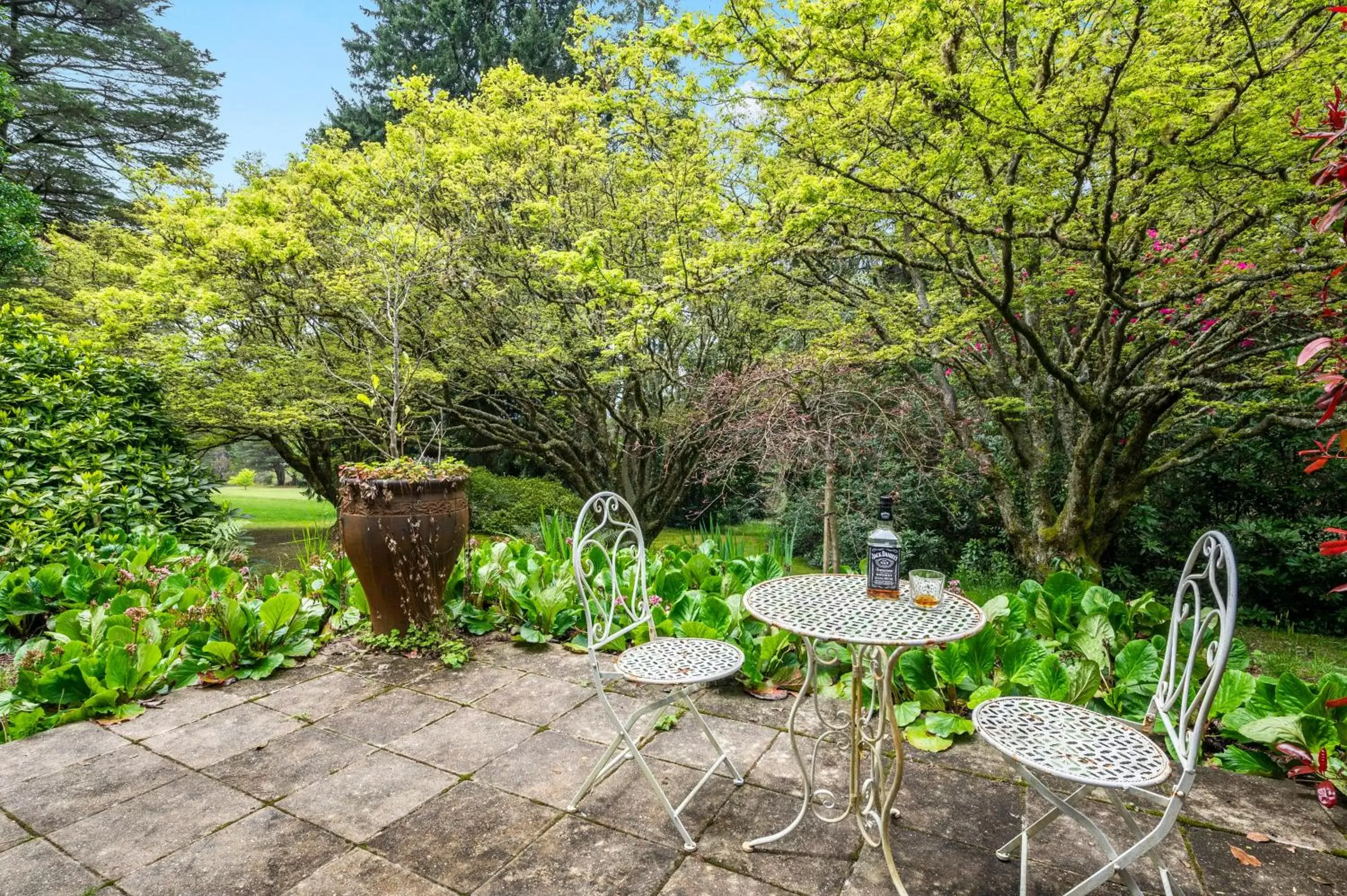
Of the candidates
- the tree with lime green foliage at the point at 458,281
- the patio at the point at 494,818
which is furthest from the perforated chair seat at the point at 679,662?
the tree with lime green foliage at the point at 458,281

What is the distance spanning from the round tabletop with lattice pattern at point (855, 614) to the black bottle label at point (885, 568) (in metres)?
0.06

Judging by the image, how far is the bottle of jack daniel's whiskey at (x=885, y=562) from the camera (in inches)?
74.4

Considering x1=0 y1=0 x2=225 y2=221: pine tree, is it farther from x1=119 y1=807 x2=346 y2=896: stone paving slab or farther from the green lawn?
x1=119 y1=807 x2=346 y2=896: stone paving slab

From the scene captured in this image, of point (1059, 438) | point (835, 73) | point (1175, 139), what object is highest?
point (835, 73)

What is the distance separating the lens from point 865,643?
1600mm

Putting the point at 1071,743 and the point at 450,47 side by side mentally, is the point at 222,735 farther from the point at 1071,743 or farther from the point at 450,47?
the point at 450,47

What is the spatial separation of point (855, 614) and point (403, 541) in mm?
2236

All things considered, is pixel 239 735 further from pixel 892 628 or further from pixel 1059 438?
pixel 1059 438

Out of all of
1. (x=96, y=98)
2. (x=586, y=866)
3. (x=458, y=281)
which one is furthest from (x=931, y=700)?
(x=96, y=98)

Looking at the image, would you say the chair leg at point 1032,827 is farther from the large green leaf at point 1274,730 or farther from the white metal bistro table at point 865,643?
the large green leaf at point 1274,730

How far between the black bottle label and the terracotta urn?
2.16 metres

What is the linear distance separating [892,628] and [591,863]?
1.03 m

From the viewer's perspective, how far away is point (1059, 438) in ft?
18.8

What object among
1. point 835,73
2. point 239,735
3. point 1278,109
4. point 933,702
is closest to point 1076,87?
point 1278,109
